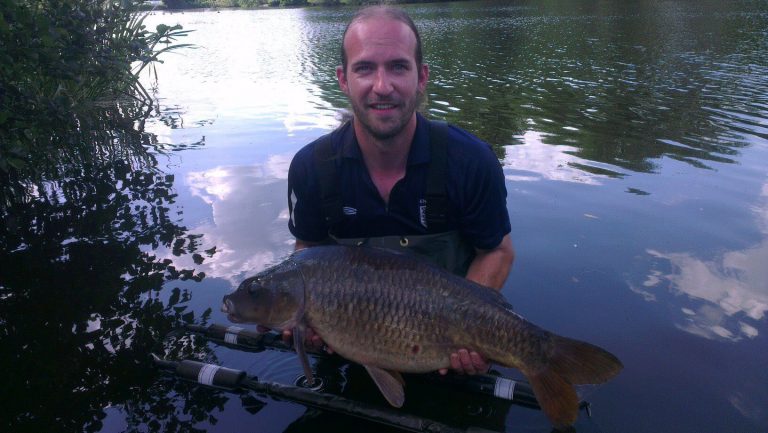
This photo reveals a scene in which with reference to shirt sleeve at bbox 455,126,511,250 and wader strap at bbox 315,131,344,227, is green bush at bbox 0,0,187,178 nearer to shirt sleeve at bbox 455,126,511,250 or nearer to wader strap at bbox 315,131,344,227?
wader strap at bbox 315,131,344,227

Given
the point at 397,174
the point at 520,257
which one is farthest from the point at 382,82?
the point at 520,257

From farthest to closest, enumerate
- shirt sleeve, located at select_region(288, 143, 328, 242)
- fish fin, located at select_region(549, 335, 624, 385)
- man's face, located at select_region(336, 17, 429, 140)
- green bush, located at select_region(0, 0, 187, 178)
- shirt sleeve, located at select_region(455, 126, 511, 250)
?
green bush, located at select_region(0, 0, 187, 178)
shirt sleeve, located at select_region(288, 143, 328, 242)
shirt sleeve, located at select_region(455, 126, 511, 250)
man's face, located at select_region(336, 17, 429, 140)
fish fin, located at select_region(549, 335, 624, 385)

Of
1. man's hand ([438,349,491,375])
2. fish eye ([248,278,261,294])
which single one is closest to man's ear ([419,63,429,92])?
fish eye ([248,278,261,294])

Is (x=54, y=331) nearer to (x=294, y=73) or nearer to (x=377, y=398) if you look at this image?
(x=377, y=398)

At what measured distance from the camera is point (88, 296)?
4930 mm

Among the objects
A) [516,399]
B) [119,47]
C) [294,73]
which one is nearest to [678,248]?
[516,399]

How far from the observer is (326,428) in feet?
11.0

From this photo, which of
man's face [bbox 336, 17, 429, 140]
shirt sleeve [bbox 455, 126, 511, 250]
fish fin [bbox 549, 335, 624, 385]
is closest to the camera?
fish fin [bbox 549, 335, 624, 385]

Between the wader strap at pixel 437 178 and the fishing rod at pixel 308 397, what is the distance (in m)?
1.06

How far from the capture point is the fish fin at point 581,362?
2504mm

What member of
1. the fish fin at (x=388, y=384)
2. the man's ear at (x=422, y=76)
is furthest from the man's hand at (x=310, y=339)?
the man's ear at (x=422, y=76)

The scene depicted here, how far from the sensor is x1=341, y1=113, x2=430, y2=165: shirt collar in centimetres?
329

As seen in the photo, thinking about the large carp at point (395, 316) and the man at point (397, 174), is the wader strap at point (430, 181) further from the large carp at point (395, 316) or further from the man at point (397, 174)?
the large carp at point (395, 316)

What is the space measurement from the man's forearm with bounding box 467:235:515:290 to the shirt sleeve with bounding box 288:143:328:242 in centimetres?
91
